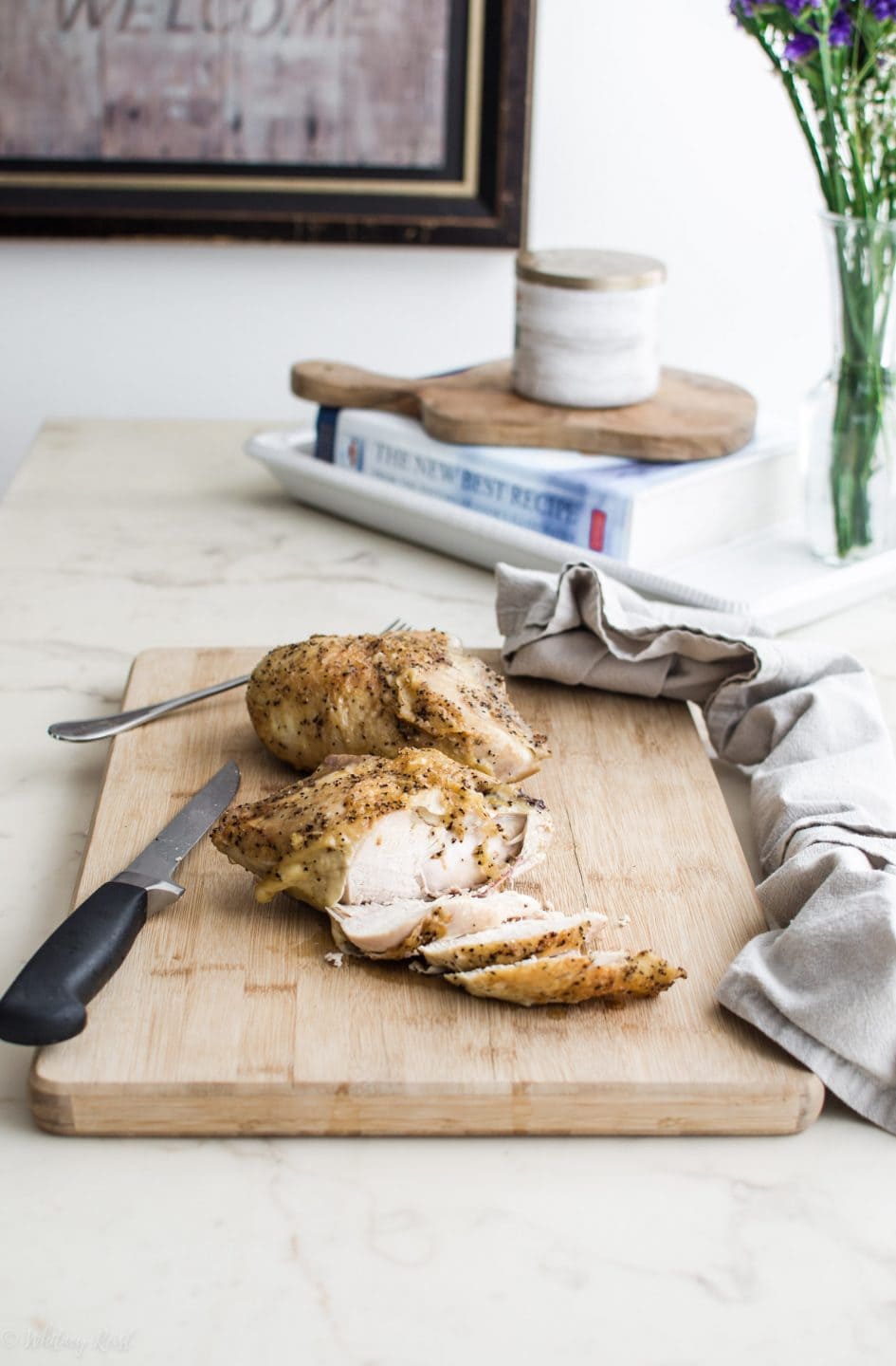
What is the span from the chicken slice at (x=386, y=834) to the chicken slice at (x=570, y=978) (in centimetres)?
11

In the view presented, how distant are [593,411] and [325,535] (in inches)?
16.1

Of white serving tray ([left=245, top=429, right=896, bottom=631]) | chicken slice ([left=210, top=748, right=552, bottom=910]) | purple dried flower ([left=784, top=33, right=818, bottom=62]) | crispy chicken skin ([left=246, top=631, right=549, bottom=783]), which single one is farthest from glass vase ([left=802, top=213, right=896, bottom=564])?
chicken slice ([left=210, top=748, right=552, bottom=910])

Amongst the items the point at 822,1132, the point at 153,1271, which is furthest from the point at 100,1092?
the point at 822,1132

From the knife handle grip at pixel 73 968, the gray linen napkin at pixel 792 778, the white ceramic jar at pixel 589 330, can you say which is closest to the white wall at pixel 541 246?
the white ceramic jar at pixel 589 330

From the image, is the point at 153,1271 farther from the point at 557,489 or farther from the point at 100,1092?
the point at 557,489

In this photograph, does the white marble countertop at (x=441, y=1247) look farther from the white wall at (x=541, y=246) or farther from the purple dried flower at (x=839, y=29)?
the white wall at (x=541, y=246)

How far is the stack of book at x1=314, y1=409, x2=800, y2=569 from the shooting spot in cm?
188

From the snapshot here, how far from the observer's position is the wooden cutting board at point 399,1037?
3.19 ft

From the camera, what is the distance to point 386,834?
1137 millimetres

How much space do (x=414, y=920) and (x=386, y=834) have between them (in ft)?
0.28

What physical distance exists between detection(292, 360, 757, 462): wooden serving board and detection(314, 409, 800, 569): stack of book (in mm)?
15

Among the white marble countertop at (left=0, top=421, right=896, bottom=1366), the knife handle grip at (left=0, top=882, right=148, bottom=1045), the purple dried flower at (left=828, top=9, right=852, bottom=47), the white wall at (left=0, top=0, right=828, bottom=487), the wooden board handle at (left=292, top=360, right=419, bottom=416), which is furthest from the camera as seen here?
the white wall at (left=0, top=0, right=828, bottom=487)

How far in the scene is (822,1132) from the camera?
1003mm

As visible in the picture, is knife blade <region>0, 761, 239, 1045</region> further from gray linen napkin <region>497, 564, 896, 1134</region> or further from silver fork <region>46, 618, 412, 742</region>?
gray linen napkin <region>497, 564, 896, 1134</region>
